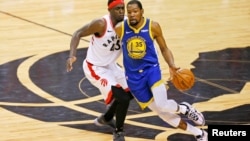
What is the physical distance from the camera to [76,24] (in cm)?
1591

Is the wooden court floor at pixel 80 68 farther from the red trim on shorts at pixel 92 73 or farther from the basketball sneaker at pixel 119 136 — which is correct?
the red trim on shorts at pixel 92 73

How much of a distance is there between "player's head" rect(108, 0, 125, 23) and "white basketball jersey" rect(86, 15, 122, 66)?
5.7 inches

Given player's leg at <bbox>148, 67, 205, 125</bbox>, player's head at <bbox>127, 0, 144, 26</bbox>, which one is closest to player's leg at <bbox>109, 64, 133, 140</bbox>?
player's leg at <bbox>148, 67, 205, 125</bbox>

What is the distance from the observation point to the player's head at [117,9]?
9.24 m

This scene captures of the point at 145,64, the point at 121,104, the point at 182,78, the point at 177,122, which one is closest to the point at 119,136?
the point at 121,104

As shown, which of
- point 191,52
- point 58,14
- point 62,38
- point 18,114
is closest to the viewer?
point 18,114

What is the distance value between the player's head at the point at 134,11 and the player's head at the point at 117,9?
56cm

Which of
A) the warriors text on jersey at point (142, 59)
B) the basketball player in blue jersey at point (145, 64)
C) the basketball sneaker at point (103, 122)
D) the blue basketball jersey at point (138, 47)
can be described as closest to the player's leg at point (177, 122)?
the basketball player in blue jersey at point (145, 64)

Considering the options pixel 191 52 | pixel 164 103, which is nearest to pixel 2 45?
pixel 191 52

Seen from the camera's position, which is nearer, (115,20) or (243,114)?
(115,20)

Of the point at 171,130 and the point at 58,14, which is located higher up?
the point at 58,14

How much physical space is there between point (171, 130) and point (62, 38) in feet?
17.9

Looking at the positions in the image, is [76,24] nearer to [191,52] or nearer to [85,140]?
[191,52]

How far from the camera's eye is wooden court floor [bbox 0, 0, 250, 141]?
392 inches
